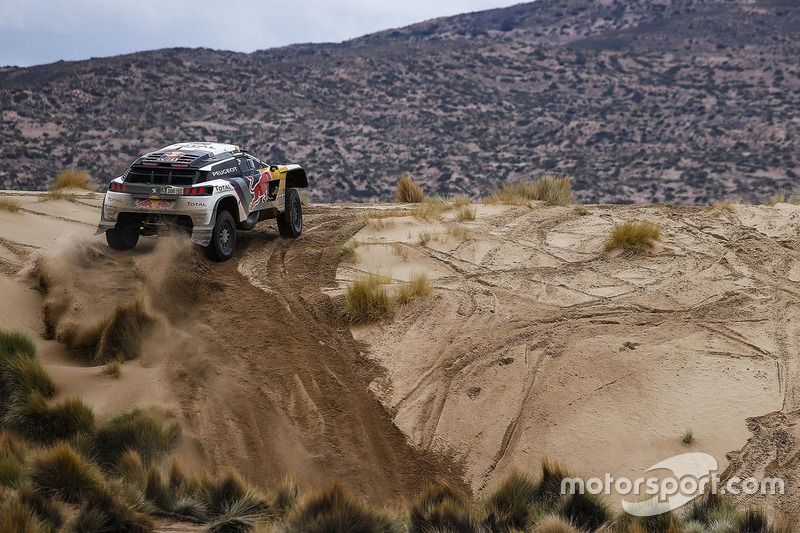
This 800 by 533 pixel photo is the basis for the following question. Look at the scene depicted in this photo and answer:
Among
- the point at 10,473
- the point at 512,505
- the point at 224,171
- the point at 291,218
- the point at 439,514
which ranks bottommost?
the point at 512,505

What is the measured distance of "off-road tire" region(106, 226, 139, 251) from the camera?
38.1 ft

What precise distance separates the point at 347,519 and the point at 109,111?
5642 cm

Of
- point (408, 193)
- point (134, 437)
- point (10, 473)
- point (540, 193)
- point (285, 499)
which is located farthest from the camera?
point (408, 193)

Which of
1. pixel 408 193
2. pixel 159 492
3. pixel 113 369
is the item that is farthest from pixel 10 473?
pixel 408 193

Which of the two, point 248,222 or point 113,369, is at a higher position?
point 248,222

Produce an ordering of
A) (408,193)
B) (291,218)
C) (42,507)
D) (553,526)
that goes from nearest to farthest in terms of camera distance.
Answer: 1. (42,507)
2. (553,526)
3. (291,218)
4. (408,193)

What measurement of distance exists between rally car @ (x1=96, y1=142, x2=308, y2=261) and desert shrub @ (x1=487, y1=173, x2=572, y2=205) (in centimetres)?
647

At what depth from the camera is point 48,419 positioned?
732 centimetres

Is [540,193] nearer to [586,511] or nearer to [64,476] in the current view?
[586,511]

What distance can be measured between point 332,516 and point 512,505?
182cm

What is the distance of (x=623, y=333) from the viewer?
10.0 meters

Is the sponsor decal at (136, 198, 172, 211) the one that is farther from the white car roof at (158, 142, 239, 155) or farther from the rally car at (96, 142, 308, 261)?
the white car roof at (158, 142, 239, 155)

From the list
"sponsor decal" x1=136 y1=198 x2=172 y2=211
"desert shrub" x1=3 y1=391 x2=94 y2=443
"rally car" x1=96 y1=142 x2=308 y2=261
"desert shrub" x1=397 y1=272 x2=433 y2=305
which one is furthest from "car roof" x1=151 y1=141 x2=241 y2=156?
"desert shrub" x1=3 y1=391 x2=94 y2=443

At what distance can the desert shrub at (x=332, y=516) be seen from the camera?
5410 mm
